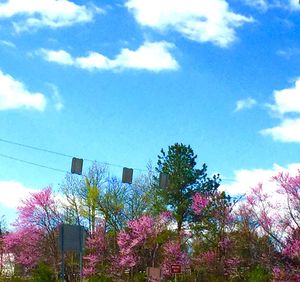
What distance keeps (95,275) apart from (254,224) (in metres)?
13.9

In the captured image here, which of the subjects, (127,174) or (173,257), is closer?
(127,174)

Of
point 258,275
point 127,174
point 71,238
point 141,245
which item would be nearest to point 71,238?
point 71,238

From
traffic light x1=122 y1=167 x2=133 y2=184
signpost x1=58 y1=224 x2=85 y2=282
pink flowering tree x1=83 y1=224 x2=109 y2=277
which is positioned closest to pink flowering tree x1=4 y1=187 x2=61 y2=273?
pink flowering tree x1=83 y1=224 x2=109 y2=277

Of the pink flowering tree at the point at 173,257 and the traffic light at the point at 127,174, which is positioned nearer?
the traffic light at the point at 127,174

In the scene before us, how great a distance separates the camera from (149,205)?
4997 centimetres

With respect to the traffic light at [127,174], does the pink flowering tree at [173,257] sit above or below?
below

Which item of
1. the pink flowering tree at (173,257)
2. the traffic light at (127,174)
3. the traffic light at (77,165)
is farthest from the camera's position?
the pink flowering tree at (173,257)

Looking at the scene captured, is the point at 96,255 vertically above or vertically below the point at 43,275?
above

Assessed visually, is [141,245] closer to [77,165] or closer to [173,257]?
[173,257]

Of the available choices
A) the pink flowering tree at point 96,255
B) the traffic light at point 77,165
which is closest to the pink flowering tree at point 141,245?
the pink flowering tree at point 96,255

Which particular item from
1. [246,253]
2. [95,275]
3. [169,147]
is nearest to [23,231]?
[95,275]

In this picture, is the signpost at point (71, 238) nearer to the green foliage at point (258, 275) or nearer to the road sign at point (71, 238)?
the road sign at point (71, 238)

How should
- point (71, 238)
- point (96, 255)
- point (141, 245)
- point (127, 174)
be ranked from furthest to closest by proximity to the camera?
1. point (96, 255)
2. point (141, 245)
3. point (127, 174)
4. point (71, 238)

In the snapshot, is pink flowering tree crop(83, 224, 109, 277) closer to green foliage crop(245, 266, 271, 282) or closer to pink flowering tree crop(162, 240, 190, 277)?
pink flowering tree crop(162, 240, 190, 277)
